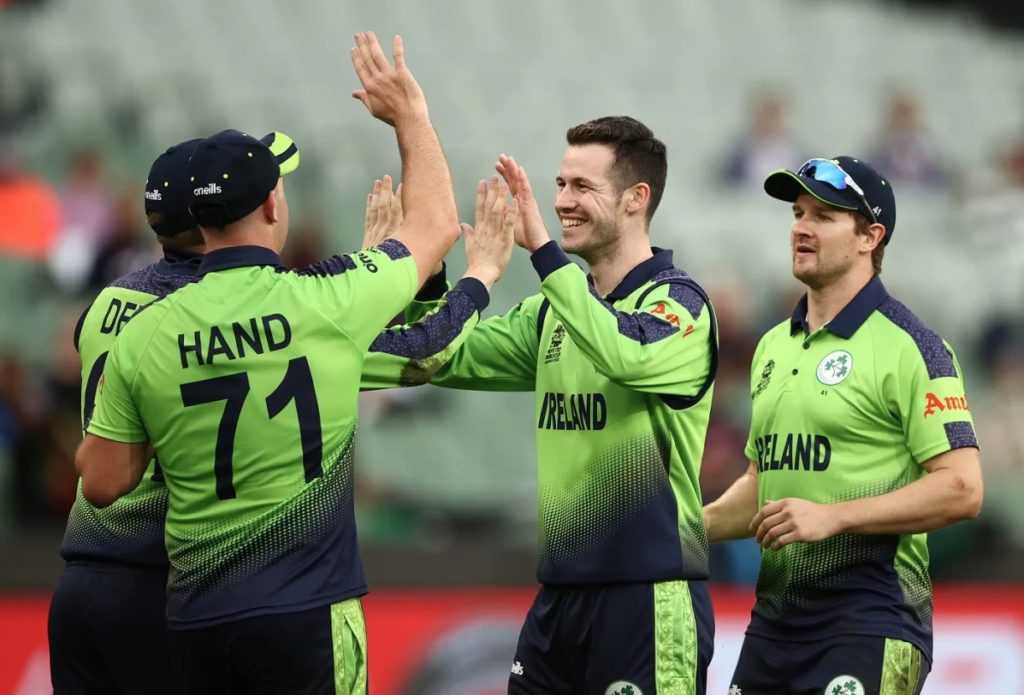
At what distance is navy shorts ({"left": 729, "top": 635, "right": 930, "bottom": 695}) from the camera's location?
17.8 ft

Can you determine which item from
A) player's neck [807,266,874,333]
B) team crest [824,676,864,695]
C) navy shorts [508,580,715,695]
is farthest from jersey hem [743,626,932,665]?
player's neck [807,266,874,333]

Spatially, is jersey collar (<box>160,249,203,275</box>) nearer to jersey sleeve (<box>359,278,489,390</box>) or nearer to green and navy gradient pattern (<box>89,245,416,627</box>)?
green and navy gradient pattern (<box>89,245,416,627</box>)

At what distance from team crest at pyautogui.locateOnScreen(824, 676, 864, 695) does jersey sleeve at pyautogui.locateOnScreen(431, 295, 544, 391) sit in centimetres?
154

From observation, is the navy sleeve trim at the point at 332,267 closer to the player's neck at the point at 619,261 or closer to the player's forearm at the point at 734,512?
the player's neck at the point at 619,261

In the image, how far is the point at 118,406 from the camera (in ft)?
15.8

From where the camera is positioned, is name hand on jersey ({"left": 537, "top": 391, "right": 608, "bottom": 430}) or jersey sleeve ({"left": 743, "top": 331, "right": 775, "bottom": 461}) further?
jersey sleeve ({"left": 743, "top": 331, "right": 775, "bottom": 461})

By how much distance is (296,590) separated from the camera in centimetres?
472

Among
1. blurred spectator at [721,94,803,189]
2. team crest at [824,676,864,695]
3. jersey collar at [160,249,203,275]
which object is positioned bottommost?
team crest at [824,676,864,695]

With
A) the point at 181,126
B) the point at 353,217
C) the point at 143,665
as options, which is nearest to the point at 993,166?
the point at 353,217

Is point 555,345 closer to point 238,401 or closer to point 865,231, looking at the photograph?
point 865,231

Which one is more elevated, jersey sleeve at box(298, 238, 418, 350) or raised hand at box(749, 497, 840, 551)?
jersey sleeve at box(298, 238, 418, 350)

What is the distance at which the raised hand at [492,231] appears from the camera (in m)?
5.56

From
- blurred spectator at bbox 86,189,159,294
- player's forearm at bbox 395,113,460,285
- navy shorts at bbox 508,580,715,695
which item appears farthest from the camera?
blurred spectator at bbox 86,189,159,294

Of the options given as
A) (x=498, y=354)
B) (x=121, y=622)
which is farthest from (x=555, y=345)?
(x=121, y=622)
